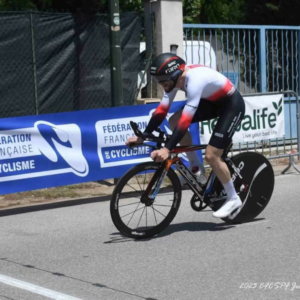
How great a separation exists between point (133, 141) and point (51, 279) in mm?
1816

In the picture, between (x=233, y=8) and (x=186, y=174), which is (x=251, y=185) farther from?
(x=233, y=8)

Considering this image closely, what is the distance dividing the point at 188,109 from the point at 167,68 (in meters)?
0.44

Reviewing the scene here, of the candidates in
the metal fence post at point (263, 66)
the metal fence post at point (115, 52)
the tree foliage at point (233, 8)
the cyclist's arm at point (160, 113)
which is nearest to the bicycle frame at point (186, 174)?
the cyclist's arm at point (160, 113)

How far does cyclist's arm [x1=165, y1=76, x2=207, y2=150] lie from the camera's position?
695cm

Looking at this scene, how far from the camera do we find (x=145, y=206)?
7371 mm

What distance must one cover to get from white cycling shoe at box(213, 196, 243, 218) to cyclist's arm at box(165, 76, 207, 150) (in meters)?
0.91

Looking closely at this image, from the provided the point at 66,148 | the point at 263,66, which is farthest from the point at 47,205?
the point at 263,66

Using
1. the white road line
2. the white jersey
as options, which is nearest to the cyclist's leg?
the white jersey

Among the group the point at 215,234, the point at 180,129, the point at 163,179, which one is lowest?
the point at 215,234

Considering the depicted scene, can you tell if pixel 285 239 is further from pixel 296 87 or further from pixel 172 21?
pixel 296 87

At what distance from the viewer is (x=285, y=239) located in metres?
7.27

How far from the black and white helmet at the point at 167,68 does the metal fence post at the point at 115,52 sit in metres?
3.45

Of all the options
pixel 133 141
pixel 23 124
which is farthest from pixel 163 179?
pixel 23 124

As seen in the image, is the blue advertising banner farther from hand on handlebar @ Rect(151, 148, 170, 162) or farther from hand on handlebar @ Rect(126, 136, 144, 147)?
hand on handlebar @ Rect(151, 148, 170, 162)
